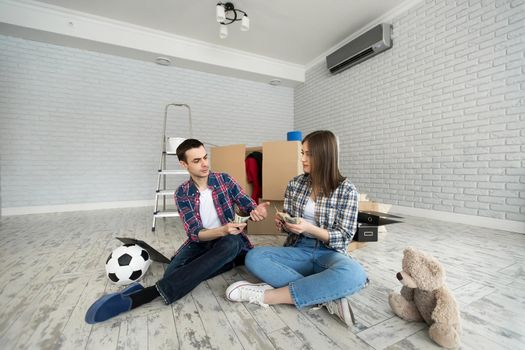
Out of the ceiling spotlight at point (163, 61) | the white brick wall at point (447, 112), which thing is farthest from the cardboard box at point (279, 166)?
the ceiling spotlight at point (163, 61)

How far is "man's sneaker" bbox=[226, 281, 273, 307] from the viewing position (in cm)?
111

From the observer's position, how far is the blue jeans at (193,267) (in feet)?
3.62

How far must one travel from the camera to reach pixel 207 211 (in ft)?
4.87

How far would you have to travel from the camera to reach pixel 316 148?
1217 mm

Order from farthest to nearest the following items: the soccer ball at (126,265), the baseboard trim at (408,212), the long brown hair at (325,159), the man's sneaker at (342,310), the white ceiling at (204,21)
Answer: the white ceiling at (204,21)
the baseboard trim at (408,212)
the soccer ball at (126,265)
the long brown hair at (325,159)
the man's sneaker at (342,310)

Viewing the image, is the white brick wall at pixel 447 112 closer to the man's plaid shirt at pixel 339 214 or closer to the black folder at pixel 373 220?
the black folder at pixel 373 220

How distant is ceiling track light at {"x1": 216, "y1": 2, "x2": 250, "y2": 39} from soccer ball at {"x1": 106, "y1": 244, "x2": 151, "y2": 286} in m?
2.84

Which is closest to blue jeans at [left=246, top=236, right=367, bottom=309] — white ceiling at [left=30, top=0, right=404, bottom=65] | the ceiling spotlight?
white ceiling at [left=30, top=0, right=404, bottom=65]

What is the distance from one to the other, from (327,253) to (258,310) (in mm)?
405

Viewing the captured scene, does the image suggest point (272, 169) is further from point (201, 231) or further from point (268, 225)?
point (201, 231)

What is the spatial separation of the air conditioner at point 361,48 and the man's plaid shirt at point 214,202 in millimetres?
3211

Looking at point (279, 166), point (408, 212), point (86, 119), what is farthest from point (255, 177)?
point (86, 119)

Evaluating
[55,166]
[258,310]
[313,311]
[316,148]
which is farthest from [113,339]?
[55,166]

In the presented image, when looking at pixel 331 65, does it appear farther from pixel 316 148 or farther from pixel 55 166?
pixel 55 166
